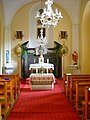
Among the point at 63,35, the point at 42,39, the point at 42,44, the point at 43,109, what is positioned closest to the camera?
the point at 43,109

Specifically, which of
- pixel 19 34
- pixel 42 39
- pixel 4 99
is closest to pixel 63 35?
pixel 42 39

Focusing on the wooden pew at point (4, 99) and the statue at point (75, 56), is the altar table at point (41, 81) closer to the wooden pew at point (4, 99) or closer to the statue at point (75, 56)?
the wooden pew at point (4, 99)

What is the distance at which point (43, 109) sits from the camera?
7258mm

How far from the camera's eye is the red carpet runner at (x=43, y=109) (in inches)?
249

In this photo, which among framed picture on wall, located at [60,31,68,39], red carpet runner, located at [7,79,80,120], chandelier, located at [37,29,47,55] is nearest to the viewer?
red carpet runner, located at [7,79,80,120]

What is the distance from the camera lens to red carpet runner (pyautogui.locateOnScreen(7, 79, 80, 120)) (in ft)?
20.7

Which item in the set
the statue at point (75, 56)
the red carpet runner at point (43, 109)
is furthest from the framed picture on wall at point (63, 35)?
the red carpet runner at point (43, 109)

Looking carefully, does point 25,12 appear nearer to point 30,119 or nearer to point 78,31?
point 78,31

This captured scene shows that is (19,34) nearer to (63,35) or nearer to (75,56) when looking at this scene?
(63,35)

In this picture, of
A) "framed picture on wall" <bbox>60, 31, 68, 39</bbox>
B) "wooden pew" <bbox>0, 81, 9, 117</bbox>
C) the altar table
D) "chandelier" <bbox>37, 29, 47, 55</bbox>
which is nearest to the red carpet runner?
"wooden pew" <bbox>0, 81, 9, 117</bbox>

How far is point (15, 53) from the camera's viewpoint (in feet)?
57.2

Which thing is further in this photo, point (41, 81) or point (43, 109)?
point (41, 81)

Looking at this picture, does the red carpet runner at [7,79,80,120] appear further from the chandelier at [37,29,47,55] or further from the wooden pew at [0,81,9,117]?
the chandelier at [37,29,47,55]

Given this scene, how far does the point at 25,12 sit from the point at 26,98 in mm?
9492
